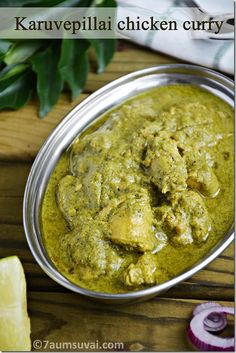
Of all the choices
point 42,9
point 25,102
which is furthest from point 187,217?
point 42,9

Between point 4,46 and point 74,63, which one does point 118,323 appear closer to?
point 74,63

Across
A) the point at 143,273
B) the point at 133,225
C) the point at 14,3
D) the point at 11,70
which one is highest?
the point at 14,3

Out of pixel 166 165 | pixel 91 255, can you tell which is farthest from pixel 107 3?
pixel 91 255

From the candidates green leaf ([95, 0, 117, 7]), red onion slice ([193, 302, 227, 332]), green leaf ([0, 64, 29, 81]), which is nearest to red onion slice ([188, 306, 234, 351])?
red onion slice ([193, 302, 227, 332])

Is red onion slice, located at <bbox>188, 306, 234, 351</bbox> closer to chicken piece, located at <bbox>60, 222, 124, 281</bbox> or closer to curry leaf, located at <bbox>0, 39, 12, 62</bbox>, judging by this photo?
chicken piece, located at <bbox>60, 222, 124, 281</bbox>

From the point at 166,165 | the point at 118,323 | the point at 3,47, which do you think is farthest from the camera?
the point at 3,47

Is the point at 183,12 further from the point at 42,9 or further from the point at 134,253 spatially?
the point at 134,253

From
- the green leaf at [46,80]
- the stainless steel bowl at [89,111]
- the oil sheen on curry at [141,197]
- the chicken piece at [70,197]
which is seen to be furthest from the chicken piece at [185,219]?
the green leaf at [46,80]
